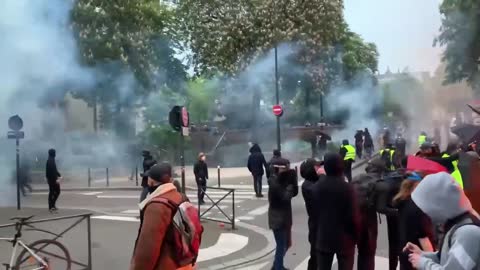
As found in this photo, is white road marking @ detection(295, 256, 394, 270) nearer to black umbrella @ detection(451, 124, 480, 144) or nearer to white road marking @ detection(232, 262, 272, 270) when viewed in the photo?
white road marking @ detection(232, 262, 272, 270)

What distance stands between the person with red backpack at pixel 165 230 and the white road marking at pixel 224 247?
4.52m

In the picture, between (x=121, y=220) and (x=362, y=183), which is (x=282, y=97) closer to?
(x=121, y=220)

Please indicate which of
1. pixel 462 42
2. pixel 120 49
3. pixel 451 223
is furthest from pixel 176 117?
pixel 462 42

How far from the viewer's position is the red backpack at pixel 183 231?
157 inches

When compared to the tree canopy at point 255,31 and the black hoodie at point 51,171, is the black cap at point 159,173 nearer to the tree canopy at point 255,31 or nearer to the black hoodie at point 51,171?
the black hoodie at point 51,171

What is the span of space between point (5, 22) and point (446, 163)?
12183 mm

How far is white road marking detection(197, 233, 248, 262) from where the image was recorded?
8.88 m

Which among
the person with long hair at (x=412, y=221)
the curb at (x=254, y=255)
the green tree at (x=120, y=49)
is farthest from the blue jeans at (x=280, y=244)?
the green tree at (x=120, y=49)

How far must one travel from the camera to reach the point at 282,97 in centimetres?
3812

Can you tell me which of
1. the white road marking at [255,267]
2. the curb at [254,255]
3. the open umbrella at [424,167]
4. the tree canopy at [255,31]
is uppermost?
the tree canopy at [255,31]

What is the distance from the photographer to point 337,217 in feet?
16.8

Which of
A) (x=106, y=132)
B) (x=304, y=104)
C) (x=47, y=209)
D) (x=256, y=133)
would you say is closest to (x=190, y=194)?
(x=47, y=209)

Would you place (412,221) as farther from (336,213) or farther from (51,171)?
(51,171)

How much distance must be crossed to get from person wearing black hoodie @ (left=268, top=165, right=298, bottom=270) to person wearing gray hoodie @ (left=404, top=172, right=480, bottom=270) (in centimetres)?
422
